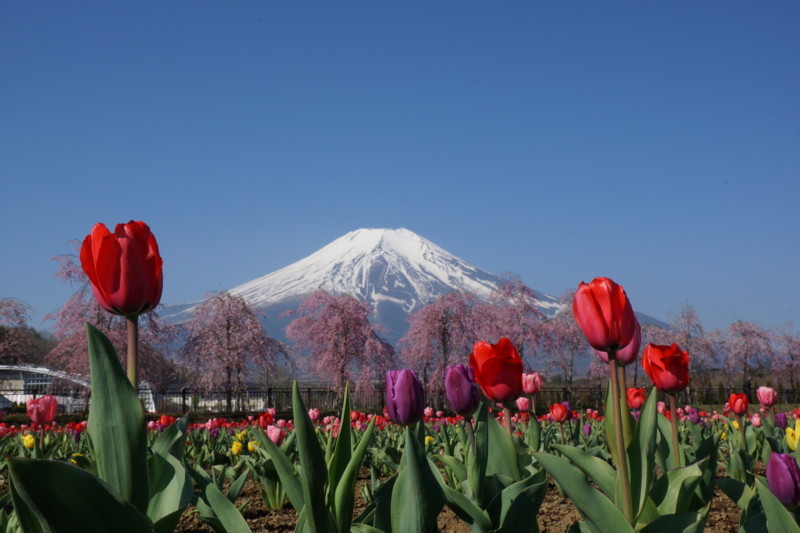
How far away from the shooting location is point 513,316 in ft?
110

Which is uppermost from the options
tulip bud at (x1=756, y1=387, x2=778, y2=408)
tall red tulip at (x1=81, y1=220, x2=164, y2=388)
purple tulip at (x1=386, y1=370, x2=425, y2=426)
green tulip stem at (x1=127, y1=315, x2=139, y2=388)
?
tall red tulip at (x1=81, y1=220, x2=164, y2=388)

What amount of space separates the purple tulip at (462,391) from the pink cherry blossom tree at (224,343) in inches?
1140

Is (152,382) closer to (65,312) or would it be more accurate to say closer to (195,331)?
(195,331)

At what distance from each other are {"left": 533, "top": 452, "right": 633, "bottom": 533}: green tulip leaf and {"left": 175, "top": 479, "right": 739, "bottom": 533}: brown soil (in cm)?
137

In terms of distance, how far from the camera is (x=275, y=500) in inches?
152

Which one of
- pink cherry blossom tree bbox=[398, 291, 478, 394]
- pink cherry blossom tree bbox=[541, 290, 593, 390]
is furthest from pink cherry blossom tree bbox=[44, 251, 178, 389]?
pink cherry blossom tree bbox=[541, 290, 593, 390]

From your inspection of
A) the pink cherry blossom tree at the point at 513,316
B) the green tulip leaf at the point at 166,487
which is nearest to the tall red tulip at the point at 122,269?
the green tulip leaf at the point at 166,487

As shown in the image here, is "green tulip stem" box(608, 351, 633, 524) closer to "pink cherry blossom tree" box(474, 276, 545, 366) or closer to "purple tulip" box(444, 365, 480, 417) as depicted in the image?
"purple tulip" box(444, 365, 480, 417)

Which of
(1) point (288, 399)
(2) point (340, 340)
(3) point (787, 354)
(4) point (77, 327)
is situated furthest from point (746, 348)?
(4) point (77, 327)

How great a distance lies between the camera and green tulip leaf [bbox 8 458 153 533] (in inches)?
41.5

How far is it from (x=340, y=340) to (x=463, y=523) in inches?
1061

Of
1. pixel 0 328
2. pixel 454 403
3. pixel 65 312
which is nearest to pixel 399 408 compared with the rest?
pixel 454 403

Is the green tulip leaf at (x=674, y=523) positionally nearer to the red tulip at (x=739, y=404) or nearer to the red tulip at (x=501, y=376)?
the red tulip at (x=501, y=376)

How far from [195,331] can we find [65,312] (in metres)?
6.03
